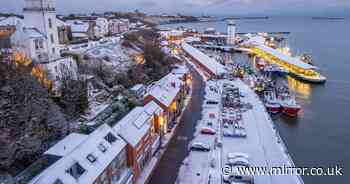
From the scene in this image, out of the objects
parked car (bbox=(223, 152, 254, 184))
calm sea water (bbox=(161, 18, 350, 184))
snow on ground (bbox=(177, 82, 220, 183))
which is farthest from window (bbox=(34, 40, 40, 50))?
calm sea water (bbox=(161, 18, 350, 184))

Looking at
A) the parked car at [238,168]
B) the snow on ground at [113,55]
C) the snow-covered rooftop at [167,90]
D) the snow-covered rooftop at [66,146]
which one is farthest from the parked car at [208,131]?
the snow on ground at [113,55]

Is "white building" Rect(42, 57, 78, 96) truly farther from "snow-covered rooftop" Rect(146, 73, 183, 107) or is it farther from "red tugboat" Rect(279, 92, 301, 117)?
"red tugboat" Rect(279, 92, 301, 117)

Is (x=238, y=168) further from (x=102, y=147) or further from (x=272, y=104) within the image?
(x=272, y=104)

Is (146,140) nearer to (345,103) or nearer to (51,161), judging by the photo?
(51,161)

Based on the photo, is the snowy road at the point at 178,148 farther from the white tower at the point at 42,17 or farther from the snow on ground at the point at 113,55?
the white tower at the point at 42,17

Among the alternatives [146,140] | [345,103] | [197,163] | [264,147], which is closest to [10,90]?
[146,140]

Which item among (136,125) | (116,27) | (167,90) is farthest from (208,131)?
(116,27)
